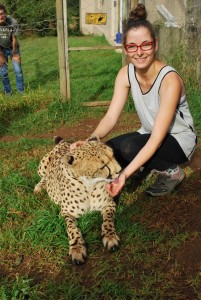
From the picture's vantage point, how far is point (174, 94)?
2.45 meters

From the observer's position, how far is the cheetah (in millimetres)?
2326

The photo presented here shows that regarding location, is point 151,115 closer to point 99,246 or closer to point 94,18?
point 99,246

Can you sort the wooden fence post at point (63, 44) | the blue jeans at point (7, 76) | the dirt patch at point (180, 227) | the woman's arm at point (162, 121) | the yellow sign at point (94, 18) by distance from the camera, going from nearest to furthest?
the dirt patch at point (180, 227), the woman's arm at point (162, 121), the wooden fence post at point (63, 44), the yellow sign at point (94, 18), the blue jeans at point (7, 76)

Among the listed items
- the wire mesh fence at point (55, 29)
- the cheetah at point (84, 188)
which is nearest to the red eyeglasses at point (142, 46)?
the cheetah at point (84, 188)

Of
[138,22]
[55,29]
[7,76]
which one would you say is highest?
[138,22]

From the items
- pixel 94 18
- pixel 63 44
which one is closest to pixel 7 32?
pixel 63 44

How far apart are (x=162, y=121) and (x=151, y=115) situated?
1.31 feet

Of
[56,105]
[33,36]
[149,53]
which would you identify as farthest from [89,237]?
[33,36]

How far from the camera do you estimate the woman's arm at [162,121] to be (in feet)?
7.60

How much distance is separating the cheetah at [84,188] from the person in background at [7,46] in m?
A: 3.48

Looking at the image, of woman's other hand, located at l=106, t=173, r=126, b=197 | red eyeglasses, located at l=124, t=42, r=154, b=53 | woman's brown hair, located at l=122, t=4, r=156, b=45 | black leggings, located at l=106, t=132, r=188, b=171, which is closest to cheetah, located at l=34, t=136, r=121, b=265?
woman's other hand, located at l=106, t=173, r=126, b=197

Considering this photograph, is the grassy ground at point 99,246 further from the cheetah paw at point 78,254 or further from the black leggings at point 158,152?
the black leggings at point 158,152

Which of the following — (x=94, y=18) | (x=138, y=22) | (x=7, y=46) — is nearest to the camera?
(x=138, y=22)

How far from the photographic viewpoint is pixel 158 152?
279cm
